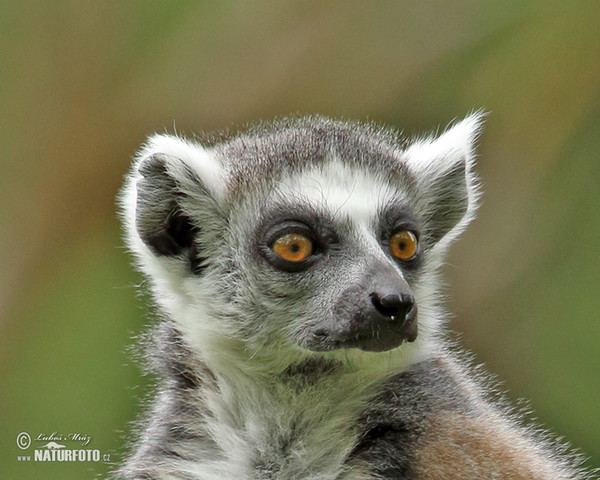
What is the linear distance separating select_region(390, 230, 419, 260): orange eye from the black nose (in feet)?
1.80

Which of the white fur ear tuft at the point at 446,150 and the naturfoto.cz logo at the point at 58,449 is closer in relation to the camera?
the white fur ear tuft at the point at 446,150

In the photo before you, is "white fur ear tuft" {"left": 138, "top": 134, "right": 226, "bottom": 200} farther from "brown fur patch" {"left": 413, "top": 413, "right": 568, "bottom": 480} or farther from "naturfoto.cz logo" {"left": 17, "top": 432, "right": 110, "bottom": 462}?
"naturfoto.cz logo" {"left": 17, "top": 432, "right": 110, "bottom": 462}

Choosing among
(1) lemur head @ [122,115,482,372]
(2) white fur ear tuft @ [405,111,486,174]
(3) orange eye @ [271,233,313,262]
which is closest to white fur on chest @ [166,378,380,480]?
(1) lemur head @ [122,115,482,372]

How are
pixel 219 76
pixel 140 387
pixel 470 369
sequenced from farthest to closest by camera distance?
pixel 219 76 → pixel 140 387 → pixel 470 369

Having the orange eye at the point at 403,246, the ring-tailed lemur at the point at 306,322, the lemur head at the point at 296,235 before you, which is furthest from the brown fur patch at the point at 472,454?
the orange eye at the point at 403,246

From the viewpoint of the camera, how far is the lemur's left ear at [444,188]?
4535mm

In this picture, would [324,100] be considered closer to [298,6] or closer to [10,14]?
[298,6]

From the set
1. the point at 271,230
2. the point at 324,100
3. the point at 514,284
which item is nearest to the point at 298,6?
the point at 324,100

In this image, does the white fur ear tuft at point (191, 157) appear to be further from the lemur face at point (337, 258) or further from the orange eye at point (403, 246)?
the orange eye at point (403, 246)

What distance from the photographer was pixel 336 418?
3.64 m

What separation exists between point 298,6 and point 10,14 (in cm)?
187

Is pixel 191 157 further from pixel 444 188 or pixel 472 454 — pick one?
pixel 472 454

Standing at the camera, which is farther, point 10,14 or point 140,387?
point 10,14

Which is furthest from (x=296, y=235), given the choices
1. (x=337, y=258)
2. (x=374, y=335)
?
(x=374, y=335)
